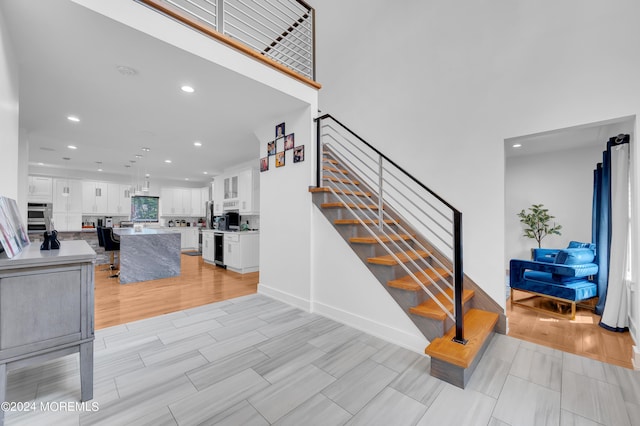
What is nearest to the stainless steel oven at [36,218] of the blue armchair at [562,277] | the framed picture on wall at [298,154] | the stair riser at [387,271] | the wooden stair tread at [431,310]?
the framed picture on wall at [298,154]

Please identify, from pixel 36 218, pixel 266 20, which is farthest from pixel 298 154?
pixel 36 218

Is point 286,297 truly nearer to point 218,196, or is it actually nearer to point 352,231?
point 352,231

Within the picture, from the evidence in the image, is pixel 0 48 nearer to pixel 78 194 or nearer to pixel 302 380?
pixel 302 380

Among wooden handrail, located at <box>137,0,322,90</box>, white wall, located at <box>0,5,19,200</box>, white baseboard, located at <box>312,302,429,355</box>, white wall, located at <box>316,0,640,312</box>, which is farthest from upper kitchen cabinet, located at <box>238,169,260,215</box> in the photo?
white wall, located at <box>0,5,19,200</box>

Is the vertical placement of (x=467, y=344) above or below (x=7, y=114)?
below

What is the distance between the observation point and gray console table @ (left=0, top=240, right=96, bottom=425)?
142 centimetres

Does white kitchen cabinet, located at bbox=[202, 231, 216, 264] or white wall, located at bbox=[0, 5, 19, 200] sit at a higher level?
white wall, located at bbox=[0, 5, 19, 200]

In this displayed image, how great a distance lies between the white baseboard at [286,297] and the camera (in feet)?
11.0

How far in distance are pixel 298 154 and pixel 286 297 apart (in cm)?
195

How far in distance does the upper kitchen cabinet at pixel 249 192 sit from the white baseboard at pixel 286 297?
257 centimetres

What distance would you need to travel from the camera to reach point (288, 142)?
3.67m

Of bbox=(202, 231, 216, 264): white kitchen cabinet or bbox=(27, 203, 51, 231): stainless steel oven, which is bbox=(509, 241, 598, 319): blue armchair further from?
bbox=(27, 203, 51, 231): stainless steel oven

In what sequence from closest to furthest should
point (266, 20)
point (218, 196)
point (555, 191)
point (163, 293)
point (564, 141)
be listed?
point (163, 293)
point (266, 20)
point (564, 141)
point (555, 191)
point (218, 196)

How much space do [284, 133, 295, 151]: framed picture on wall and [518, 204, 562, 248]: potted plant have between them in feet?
17.2
